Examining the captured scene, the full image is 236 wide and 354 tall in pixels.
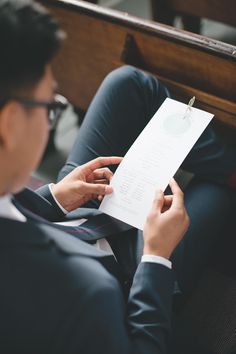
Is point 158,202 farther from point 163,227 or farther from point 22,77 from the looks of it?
point 22,77

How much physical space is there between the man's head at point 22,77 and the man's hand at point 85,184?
396 millimetres

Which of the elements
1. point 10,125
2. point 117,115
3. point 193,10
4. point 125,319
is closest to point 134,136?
point 117,115

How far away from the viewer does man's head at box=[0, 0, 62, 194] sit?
0.60 metres

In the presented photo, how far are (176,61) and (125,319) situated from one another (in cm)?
82

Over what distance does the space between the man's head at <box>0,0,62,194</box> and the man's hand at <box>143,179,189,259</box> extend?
0.34 m

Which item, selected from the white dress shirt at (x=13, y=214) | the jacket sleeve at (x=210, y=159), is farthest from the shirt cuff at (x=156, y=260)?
the jacket sleeve at (x=210, y=159)

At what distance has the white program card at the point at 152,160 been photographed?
3.44 feet

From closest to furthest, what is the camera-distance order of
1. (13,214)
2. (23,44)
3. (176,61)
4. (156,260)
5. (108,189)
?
1. (23,44)
2. (13,214)
3. (156,260)
4. (108,189)
5. (176,61)

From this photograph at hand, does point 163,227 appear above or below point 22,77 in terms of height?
below

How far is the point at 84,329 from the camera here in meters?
0.67

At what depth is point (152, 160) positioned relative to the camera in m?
1.12

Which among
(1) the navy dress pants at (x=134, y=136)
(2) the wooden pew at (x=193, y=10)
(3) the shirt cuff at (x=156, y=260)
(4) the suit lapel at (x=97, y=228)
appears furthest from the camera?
(2) the wooden pew at (x=193, y=10)

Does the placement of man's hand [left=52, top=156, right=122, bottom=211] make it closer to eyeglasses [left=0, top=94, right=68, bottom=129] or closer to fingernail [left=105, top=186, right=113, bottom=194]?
fingernail [left=105, top=186, right=113, bottom=194]

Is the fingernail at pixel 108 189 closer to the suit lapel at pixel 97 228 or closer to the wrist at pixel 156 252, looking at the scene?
the suit lapel at pixel 97 228
